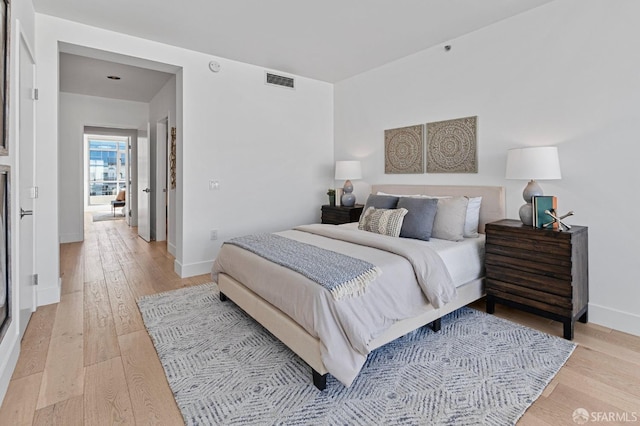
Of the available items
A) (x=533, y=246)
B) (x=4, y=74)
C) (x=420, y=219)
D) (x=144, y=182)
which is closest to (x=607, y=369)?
(x=533, y=246)

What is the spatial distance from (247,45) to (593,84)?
128 inches

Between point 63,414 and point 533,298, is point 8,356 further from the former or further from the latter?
point 533,298

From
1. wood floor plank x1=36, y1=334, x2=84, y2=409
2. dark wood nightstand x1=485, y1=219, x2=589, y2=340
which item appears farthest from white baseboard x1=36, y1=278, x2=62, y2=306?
dark wood nightstand x1=485, y1=219, x2=589, y2=340

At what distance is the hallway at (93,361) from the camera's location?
1666 millimetres

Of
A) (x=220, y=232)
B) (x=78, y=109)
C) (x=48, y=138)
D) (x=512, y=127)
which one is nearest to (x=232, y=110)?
(x=220, y=232)

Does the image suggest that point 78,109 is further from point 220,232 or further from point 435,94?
point 435,94

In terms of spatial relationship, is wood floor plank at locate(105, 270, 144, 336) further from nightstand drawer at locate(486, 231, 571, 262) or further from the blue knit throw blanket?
nightstand drawer at locate(486, 231, 571, 262)

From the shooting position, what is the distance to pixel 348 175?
4504 mm

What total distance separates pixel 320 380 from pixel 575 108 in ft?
9.45

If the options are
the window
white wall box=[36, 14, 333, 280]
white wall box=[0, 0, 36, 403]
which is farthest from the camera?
the window

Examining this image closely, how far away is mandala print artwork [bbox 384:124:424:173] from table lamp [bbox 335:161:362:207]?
396 millimetres

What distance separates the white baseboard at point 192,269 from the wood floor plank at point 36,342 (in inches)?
47.3

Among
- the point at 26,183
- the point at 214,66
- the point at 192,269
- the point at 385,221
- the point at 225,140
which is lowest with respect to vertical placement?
the point at 192,269

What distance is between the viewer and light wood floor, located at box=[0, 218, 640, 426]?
1662 mm
